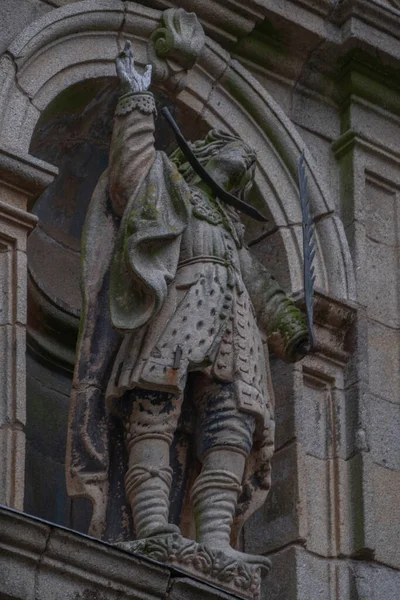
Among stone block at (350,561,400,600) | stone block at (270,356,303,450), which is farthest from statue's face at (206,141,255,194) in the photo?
stone block at (350,561,400,600)

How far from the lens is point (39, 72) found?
8.98m

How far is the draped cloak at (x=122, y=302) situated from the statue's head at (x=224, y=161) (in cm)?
34

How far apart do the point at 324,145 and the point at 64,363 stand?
157 centimetres

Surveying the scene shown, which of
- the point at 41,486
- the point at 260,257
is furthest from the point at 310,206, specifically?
the point at 41,486

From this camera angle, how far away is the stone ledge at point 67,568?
23.7 ft

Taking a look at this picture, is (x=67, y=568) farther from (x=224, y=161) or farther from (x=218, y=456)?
(x=224, y=161)

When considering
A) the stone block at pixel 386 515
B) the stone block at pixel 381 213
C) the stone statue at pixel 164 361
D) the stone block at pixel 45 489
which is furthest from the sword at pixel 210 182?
the stone block at pixel 45 489

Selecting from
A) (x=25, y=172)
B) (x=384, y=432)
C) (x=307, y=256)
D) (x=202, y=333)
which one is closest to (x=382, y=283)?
(x=384, y=432)

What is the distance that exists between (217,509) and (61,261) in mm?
1968

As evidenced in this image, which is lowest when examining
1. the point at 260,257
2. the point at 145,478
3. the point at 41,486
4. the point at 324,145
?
the point at 145,478

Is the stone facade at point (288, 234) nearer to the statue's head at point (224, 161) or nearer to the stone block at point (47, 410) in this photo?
the stone block at point (47, 410)

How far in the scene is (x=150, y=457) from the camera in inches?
319

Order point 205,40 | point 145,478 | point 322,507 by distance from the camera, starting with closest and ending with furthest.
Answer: point 145,478
point 322,507
point 205,40

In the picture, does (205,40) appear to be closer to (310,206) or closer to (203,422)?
(310,206)
